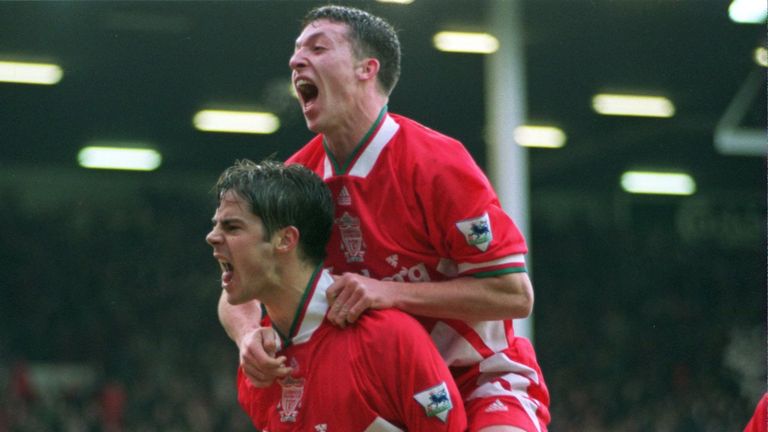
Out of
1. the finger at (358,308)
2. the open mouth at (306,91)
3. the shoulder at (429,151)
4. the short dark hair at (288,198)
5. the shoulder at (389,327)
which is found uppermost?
the open mouth at (306,91)

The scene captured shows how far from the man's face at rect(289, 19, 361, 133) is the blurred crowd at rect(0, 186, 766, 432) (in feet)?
17.3

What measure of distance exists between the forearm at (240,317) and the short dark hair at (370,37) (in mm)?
731

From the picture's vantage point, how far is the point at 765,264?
354 inches

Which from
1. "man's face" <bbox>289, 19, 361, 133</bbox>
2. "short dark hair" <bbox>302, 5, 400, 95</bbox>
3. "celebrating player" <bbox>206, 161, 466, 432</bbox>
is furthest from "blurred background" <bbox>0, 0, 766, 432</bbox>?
"celebrating player" <bbox>206, 161, 466, 432</bbox>

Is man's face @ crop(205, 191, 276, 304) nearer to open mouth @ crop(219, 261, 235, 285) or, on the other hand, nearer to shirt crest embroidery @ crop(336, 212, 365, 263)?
open mouth @ crop(219, 261, 235, 285)

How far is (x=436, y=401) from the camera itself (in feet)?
9.66

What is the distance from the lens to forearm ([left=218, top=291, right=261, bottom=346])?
11.2 feet

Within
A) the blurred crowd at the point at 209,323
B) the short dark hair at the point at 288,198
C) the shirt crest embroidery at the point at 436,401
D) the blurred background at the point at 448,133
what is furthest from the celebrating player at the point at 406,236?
the blurred crowd at the point at 209,323

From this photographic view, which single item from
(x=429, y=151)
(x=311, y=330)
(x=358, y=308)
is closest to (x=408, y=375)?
(x=358, y=308)

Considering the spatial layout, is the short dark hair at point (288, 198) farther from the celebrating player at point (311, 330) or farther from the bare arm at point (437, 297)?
the bare arm at point (437, 297)

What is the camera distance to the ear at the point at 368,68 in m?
3.38

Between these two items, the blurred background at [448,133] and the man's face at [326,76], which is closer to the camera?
the man's face at [326,76]

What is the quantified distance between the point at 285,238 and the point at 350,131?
0.40m

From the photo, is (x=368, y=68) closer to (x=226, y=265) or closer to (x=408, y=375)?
(x=226, y=265)
